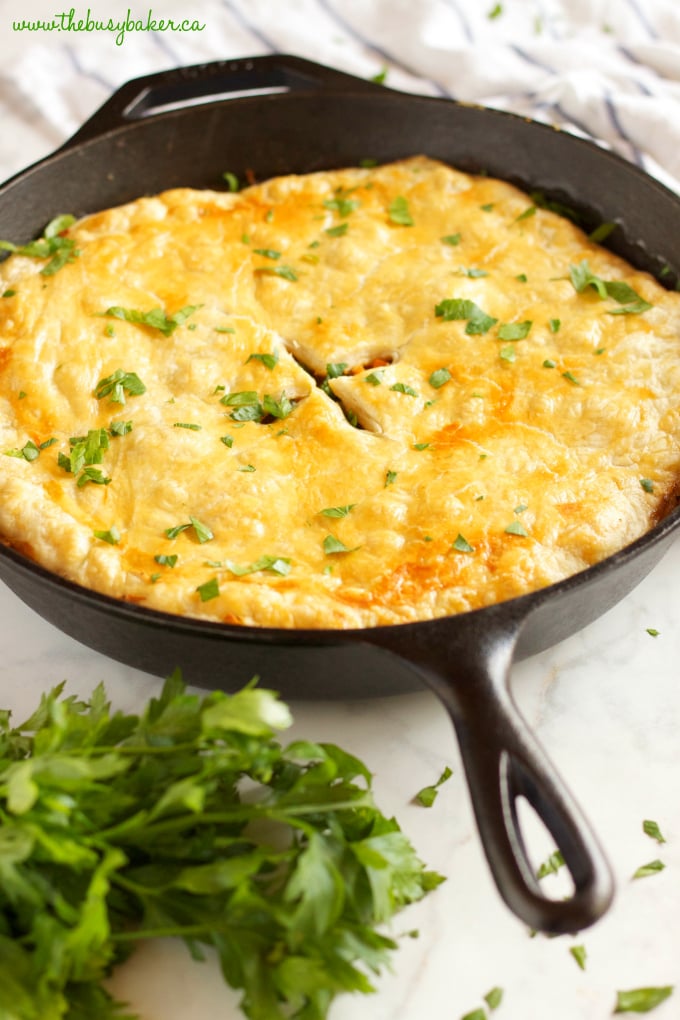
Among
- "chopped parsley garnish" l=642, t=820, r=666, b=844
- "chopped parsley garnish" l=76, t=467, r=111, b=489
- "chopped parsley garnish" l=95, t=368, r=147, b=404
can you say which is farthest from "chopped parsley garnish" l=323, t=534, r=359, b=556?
"chopped parsley garnish" l=642, t=820, r=666, b=844

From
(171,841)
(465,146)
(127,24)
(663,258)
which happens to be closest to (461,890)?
(171,841)

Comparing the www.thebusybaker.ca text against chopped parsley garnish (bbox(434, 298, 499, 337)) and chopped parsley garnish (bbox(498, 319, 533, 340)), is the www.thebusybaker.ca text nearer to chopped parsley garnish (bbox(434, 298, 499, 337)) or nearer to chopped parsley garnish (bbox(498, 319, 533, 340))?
chopped parsley garnish (bbox(434, 298, 499, 337))

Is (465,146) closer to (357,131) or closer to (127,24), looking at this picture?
(357,131)

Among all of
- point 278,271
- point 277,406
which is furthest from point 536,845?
point 278,271

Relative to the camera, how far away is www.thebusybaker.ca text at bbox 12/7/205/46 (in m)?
4.78

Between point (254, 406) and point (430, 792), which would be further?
point (254, 406)

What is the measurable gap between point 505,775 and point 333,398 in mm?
1414

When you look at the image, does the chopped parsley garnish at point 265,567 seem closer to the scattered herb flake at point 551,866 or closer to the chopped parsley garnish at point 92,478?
the chopped parsley garnish at point 92,478

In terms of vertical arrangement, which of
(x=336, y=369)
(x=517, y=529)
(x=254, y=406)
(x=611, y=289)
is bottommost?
(x=254, y=406)

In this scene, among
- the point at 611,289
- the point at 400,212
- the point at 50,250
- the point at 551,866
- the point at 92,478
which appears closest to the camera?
the point at 551,866

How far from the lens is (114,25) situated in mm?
4906

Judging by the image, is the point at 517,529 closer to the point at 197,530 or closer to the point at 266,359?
the point at 197,530

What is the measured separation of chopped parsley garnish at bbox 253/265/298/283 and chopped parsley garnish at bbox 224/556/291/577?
1195 mm

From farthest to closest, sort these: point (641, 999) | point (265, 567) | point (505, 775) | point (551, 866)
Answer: point (265, 567), point (551, 866), point (641, 999), point (505, 775)
